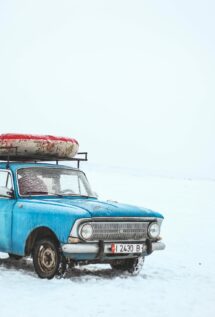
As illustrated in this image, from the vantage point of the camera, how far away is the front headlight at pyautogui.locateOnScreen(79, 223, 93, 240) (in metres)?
8.46

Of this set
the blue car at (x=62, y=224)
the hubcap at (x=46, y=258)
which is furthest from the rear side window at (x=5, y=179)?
the hubcap at (x=46, y=258)

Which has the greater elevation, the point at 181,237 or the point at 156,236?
the point at 156,236

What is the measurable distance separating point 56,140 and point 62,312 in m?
4.23

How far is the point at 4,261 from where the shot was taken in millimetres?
10656

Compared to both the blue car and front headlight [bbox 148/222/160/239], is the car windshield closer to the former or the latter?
the blue car

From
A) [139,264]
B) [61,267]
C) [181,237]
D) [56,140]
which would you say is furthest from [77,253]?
[181,237]

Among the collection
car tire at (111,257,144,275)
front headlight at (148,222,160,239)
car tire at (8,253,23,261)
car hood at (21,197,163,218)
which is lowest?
car tire at (8,253,23,261)

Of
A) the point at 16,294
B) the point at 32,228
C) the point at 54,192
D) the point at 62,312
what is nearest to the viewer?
the point at 62,312

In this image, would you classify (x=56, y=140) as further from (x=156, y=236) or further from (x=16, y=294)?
(x=16, y=294)

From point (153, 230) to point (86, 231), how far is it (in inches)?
52.6

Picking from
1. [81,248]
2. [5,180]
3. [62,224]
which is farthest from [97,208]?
[5,180]

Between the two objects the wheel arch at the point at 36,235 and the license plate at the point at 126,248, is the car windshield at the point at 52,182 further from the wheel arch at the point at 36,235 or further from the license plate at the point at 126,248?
the license plate at the point at 126,248

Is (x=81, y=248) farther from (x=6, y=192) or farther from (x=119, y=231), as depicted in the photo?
(x=6, y=192)

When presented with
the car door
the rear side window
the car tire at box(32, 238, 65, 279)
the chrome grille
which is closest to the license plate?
the chrome grille
